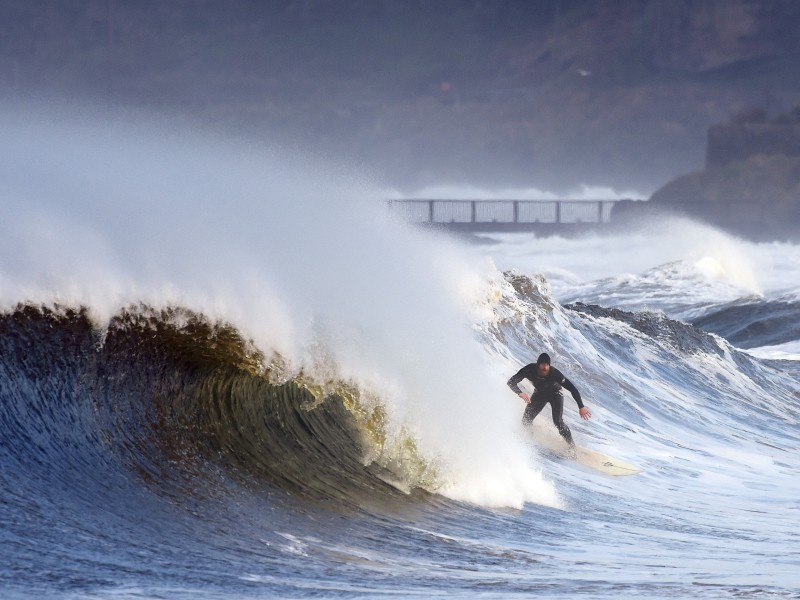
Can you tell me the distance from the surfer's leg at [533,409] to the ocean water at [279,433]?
157mm

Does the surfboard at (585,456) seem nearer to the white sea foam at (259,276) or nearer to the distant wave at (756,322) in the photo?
the white sea foam at (259,276)

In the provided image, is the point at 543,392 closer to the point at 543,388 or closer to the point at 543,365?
the point at 543,388

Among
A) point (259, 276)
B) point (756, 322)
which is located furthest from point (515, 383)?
point (756, 322)

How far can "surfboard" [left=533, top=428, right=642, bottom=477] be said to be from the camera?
37.1 feet

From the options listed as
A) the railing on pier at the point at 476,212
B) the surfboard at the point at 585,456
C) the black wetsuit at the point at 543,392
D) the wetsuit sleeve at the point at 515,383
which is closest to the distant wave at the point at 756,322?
the surfboard at the point at 585,456

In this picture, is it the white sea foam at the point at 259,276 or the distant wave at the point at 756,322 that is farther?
the distant wave at the point at 756,322

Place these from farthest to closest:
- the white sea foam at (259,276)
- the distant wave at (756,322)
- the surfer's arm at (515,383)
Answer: the distant wave at (756,322)
the surfer's arm at (515,383)
the white sea foam at (259,276)

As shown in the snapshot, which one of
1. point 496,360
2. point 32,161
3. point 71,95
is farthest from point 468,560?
point 71,95

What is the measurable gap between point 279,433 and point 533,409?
9.74 feet

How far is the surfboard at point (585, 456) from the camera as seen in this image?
11305 mm

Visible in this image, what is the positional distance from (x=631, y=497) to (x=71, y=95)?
159 metres

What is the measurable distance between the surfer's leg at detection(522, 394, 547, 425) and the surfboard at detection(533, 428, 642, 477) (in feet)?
0.54

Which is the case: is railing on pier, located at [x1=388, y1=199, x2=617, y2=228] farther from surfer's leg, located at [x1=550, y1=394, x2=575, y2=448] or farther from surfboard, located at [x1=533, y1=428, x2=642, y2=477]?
surfer's leg, located at [x1=550, y1=394, x2=575, y2=448]

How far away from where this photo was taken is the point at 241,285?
31.4 feet
